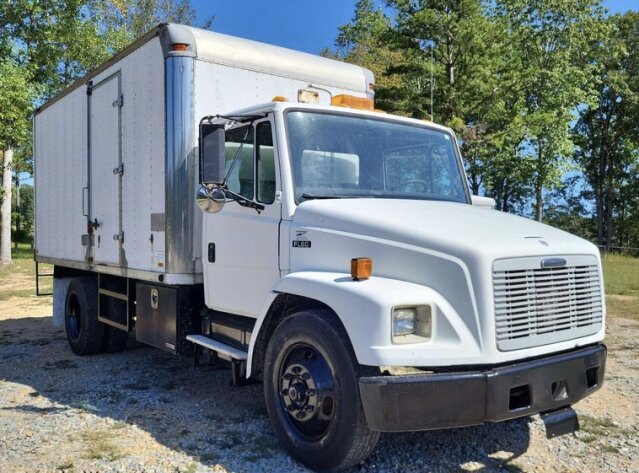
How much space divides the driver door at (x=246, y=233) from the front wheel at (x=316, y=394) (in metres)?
0.57

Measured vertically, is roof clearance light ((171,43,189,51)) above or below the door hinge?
above

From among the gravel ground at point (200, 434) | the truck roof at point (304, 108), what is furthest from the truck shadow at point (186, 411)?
the truck roof at point (304, 108)

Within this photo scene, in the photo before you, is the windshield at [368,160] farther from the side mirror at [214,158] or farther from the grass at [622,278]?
the grass at [622,278]

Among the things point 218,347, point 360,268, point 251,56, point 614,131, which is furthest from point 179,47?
point 614,131

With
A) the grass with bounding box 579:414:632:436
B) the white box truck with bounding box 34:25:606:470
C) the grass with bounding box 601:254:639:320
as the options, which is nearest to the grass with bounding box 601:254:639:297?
the grass with bounding box 601:254:639:320

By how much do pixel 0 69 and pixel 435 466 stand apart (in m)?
15.8

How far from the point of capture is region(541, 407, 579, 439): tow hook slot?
3572mm

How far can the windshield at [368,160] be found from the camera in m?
4.38

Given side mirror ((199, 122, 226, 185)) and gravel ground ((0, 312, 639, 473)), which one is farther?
side mirror ((199, 122, 226, 185))

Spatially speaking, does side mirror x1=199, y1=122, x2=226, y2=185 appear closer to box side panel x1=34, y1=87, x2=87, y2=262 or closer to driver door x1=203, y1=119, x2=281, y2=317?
driver door x1=203, y1=119, x2=281, y2=317

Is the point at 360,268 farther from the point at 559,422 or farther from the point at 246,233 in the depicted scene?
the point at 559,422

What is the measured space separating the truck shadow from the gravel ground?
1 centimetres

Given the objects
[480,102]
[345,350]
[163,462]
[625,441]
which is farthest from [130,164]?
[480,102]

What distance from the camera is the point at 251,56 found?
5543 millimetres
